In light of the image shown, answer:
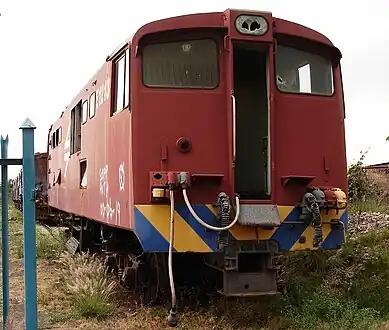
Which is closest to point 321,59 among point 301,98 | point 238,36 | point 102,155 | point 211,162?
point 301,98

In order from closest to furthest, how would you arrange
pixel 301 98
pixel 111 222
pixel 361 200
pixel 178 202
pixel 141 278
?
pixel 178 202, pixel 301 98, pixel 111 222, pixel 141 278, pixel 361 200

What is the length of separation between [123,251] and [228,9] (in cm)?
341

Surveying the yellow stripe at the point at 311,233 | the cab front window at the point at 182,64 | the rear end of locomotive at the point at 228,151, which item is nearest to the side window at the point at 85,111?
the cab front window at the point at 182,64

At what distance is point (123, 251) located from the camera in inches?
329

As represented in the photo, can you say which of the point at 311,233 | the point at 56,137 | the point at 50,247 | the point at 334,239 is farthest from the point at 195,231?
the point at 56,137

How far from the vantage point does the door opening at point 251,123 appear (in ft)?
23.4

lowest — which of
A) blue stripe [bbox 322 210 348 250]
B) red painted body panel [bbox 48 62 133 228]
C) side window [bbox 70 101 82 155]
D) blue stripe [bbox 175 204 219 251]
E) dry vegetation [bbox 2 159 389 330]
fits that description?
dry vegetation [bbox 2 159 389 330]

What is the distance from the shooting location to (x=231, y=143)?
6508 millimetres

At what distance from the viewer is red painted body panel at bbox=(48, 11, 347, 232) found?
6.44 m

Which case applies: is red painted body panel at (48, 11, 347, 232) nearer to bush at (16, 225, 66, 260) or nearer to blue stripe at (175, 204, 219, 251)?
blue stripe at (175, 204, 219, 251)

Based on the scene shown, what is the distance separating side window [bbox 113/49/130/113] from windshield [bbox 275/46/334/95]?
157 centimetres

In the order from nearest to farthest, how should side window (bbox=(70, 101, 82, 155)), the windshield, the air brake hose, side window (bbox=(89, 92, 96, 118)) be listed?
the air brake hose → the windshield → side window (bbox=(89, 92, 96, 118)) → side window (bbox=(70, 101, 82, 155))

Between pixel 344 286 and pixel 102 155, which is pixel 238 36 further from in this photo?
pixel 344 286

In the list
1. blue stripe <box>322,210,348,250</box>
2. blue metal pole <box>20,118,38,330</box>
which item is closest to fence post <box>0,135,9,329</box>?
blue metal pole <box>20,118,38,330</box>
